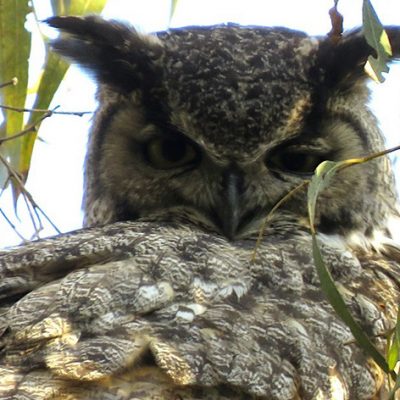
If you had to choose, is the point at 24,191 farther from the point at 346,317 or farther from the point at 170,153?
the point at 346,317

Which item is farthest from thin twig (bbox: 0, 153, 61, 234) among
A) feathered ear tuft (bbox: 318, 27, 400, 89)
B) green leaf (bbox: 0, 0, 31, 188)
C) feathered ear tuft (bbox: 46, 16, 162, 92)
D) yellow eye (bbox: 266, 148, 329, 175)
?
feathered ear tuft (bbox: 318, 27, 400, 89)

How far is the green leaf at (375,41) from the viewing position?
7.71ft

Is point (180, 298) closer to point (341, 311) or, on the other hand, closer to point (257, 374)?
point (257, 374)

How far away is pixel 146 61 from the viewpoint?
327 cm

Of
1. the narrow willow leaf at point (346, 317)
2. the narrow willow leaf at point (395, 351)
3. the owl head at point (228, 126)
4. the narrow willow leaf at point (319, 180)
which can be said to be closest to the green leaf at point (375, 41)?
the narrow willow leaf at point (319, 180)

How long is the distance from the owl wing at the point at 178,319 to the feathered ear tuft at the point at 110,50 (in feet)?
1.60

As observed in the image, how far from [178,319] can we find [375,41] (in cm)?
70

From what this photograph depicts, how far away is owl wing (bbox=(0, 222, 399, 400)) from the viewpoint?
239 cm

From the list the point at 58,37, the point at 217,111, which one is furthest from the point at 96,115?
the point at 217,111

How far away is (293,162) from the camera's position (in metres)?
3.20

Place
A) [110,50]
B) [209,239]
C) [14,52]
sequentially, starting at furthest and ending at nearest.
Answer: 1. [110,50]
2. [14,52]
3. [209,239]

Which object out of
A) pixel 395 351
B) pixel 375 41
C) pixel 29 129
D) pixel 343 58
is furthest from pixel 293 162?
pixel 395 351

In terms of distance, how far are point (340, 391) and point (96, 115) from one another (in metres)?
1.33

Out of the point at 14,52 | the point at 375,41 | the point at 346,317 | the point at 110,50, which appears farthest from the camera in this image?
the point at 110,50
